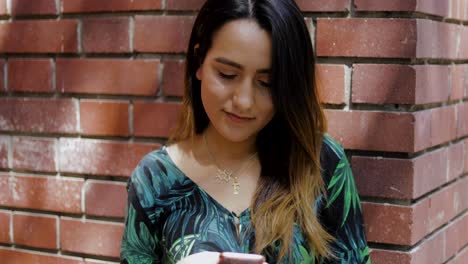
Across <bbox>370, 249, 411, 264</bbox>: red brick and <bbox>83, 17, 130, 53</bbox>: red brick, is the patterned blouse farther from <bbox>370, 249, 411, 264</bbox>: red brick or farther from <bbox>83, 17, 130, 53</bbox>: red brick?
<bbox>83, 17, 130, 53</bbox>: red brick

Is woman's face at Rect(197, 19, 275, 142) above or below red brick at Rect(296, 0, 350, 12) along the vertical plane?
below

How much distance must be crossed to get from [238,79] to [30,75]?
956mm

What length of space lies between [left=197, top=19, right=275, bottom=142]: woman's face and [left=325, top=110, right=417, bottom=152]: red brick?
272mm

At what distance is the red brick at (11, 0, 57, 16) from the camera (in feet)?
7.28

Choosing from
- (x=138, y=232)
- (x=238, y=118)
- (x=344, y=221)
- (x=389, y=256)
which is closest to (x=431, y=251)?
(x=389, y=256)

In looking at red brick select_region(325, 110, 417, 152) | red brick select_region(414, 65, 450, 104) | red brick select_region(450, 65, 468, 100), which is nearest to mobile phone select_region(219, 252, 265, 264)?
red brick select_region(325, 110, 417, 152)

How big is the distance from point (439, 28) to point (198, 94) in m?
0.71

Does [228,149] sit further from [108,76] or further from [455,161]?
[455,161]

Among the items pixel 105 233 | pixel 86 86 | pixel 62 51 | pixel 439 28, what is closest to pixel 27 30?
pixel 62 51

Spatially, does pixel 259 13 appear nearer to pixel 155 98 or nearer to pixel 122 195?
pixel 155 98

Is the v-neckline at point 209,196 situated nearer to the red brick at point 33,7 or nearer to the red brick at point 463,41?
the red brick at point 33,7

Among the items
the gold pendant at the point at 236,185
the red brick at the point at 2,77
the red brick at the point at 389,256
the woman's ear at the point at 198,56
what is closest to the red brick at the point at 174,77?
the woman's ear at the point at 198,56

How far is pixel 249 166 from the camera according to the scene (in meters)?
1.84

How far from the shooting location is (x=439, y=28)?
1928mm
